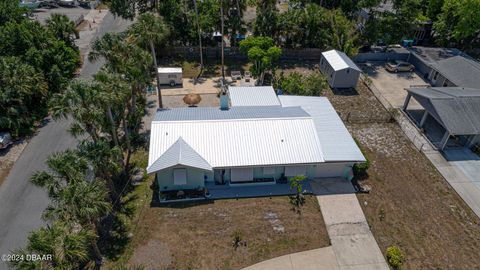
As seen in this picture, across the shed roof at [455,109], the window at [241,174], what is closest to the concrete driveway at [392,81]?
the shed roof at [455,109]

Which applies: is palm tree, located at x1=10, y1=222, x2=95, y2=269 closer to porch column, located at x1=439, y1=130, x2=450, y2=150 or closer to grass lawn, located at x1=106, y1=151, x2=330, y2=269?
grass lawn, located at x1=106, y1=151, x2=330, y2=269

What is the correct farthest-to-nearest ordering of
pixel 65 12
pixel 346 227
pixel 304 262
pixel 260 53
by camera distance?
pixel 65 12 → pixel 260 53 → pixel 346 227 → pixel 304 262

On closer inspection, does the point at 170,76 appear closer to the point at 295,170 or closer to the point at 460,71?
the point at 295,170

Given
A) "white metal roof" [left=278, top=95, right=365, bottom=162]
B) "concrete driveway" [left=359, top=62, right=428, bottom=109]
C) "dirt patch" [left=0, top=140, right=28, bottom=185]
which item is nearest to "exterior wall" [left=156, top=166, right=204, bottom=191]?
"white metal roof" [left=278, top=95, right=365, bottom=162]

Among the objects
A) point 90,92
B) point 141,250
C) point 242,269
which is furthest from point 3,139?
point 242,269

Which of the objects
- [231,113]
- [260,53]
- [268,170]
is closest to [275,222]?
[268,170]

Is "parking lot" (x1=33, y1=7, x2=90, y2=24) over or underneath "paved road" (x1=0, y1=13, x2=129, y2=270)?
over
